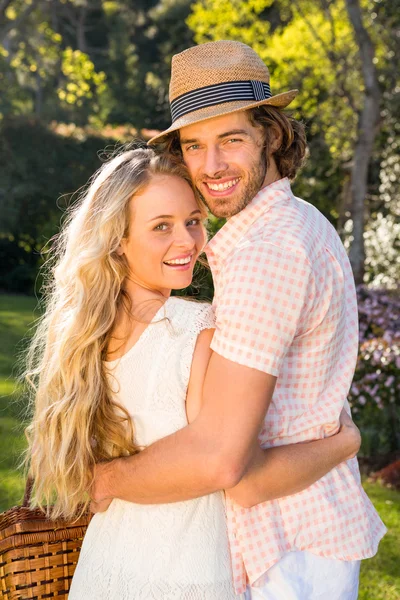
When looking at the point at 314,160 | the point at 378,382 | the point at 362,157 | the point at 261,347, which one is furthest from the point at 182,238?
the point at 314,160

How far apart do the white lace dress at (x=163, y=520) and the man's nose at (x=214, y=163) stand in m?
0.39

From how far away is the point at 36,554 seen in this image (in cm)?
231

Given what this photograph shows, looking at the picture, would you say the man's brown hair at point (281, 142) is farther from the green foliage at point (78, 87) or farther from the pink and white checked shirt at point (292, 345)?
the green foliage at point (78, 87)

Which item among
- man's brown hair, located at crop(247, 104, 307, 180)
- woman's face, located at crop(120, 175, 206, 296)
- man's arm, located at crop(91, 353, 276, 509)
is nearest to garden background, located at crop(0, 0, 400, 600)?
woman's face, located at crop(120, 175, 206, 296)

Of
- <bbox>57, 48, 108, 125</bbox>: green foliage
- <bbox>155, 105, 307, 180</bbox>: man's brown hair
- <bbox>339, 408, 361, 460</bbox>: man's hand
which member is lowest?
<bbox>339, 408, 361, 460</bbox>: man's hand

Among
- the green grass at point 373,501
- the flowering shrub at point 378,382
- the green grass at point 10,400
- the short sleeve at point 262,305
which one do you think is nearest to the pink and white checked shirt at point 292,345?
the short sleeve at point 262,305

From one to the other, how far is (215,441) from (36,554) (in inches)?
30.9

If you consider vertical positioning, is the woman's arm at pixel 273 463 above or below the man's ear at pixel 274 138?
below

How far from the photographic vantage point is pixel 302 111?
1209 cm

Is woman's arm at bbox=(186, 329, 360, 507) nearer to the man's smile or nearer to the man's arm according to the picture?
the man's arm

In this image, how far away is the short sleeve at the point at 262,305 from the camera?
1.81 metres

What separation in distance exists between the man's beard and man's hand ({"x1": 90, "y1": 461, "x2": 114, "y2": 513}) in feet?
2.29

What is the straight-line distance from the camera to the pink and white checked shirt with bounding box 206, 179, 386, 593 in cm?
183

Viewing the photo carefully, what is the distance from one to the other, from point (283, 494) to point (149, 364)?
436mm
